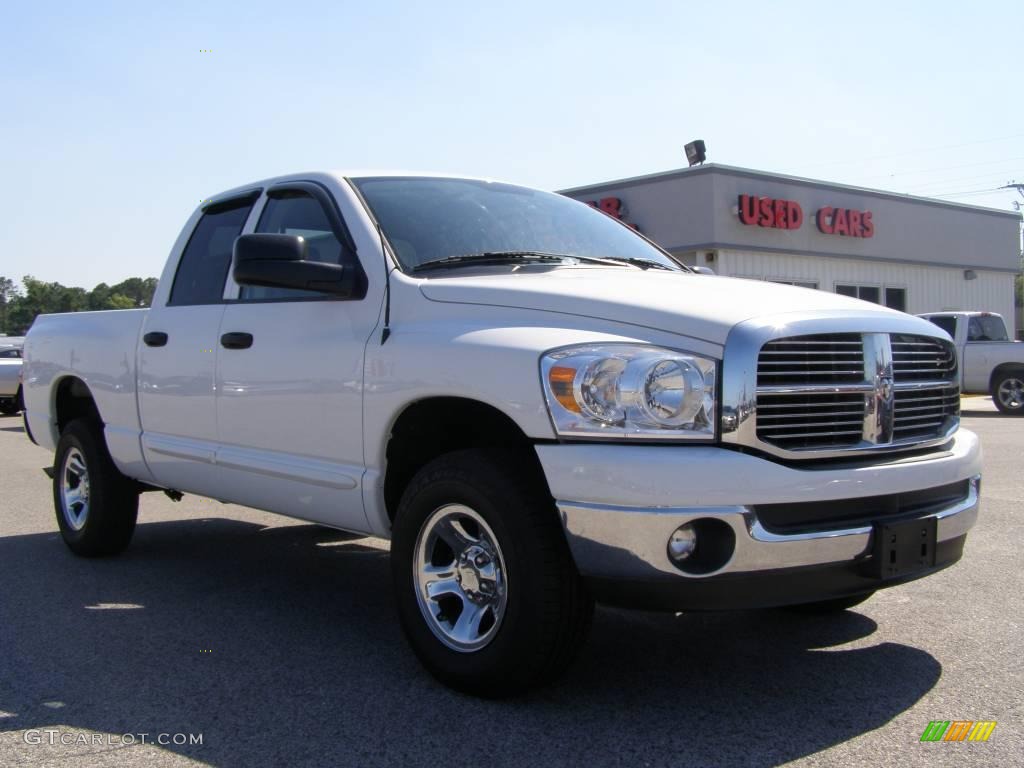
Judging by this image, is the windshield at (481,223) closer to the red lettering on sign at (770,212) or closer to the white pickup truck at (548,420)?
the white pickup truck at (548,420)

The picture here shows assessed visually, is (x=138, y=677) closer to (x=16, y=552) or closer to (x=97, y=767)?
(x=97, y=767)

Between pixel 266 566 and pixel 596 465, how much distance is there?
339cm

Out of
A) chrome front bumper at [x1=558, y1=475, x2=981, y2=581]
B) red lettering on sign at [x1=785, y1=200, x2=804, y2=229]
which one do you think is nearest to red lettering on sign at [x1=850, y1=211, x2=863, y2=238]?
red lettering on sign at [x1=785, y1=200, x2=804, y2=229]

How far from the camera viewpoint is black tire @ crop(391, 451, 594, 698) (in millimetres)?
3262

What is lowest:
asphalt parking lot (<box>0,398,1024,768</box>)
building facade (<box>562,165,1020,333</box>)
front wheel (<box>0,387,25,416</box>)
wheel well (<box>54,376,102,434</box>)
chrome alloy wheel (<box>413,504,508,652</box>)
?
front wheel (<box>0,387,25,416</box>)

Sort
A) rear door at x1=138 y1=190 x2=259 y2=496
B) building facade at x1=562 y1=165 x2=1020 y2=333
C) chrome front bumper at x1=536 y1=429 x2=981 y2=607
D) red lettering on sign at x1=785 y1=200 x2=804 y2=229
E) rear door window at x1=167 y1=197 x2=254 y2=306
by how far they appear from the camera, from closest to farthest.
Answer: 1. chrome front bumper at x1=536 y1=429 x2=981 y2=607
2. rear door at x1=138 y1=190 x2=259 y2=496
3. rear door window at x1=167 y1=197 x2=254 y2=306
4. building facade at x1=562 y1=165 x2=1020 y2=333
5. red lettering on sign at x1=785 y1=200 x2=804 y2=229

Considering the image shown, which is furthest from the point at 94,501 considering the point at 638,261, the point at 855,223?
the point at 855,223

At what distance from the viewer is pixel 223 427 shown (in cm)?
483

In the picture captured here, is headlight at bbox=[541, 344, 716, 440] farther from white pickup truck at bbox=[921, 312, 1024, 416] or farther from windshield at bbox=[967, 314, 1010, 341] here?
windshield at bbox=[967, 314, 1010, 341]

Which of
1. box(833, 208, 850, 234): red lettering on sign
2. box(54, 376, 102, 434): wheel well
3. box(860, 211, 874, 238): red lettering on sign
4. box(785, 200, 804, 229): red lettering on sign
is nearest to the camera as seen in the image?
box(54, 376, 102, 434): wheel well

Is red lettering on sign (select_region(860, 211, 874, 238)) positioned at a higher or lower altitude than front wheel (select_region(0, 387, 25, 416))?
higher

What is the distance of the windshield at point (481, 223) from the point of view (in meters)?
4.37

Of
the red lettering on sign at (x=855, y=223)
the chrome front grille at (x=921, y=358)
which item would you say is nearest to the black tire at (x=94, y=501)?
the chrome front grille at (x=921, y=358)

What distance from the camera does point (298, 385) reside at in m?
4.34
